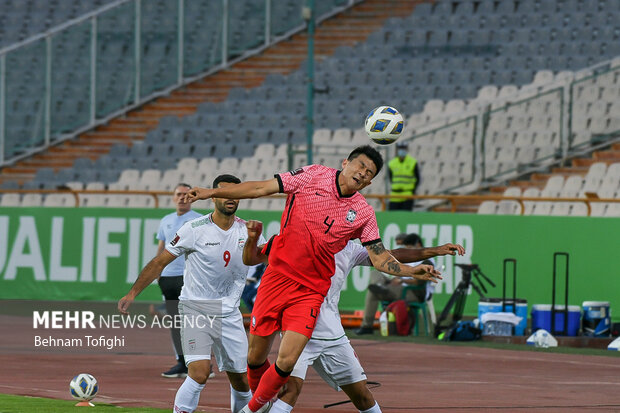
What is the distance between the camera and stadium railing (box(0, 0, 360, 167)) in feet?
96.6

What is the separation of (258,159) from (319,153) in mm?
3266

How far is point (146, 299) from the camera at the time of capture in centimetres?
2352

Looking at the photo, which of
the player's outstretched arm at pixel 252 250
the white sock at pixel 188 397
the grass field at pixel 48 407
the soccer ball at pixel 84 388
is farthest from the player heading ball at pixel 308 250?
the soccer ball at pixel 84 388

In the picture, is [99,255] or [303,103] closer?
[99,255]

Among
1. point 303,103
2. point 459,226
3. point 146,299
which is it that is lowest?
point 146,299

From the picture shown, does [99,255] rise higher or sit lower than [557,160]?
lower

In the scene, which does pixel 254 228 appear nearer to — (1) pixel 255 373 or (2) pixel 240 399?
(1) pixel 255 373

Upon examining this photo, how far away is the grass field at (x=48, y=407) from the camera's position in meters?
11.2

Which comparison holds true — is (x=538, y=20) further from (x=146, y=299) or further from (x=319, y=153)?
(x=146, y=299)

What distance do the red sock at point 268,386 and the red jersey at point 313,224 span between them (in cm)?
71

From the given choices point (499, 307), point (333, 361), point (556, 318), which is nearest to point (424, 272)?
point (333, 361)

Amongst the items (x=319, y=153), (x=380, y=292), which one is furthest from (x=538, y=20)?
(x=380, y=292)

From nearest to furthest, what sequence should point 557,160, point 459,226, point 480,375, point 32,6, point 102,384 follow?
point 102,384
point 480,375
point 459,226
point 557,160
point 32,6

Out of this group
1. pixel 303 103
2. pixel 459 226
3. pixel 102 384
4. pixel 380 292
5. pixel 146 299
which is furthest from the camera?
pixel 303 103
